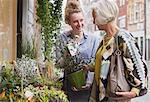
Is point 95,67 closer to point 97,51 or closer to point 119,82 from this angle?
point 97,51

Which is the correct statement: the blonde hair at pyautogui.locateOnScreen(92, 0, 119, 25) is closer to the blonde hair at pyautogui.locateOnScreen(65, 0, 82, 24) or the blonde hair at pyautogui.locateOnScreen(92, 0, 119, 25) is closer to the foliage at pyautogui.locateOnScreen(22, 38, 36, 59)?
the blonde hair at pyautogui.locateOnScreen(65, 0, 82, 24)

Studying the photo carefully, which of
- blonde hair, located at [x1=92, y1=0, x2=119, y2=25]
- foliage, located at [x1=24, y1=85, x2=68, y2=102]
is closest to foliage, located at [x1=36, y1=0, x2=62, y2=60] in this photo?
blonde hair, located at [x1=92, y1=0, x2=119, y2=25]

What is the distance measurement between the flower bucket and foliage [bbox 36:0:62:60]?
307mm

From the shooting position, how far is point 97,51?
353 cm

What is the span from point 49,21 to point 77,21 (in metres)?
0.29

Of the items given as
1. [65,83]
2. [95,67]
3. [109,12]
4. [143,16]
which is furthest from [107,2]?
[65,83]

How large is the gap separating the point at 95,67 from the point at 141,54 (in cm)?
51

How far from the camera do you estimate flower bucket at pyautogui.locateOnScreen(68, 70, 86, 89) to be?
3.67 meters

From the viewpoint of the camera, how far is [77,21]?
3.70 meters

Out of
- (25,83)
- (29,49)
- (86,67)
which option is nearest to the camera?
(25,83)

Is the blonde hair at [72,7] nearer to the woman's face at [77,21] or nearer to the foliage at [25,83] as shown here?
the woman's face at [77,21]

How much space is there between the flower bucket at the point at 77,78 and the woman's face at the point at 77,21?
1.43 ft

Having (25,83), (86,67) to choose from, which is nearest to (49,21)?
(86,67)

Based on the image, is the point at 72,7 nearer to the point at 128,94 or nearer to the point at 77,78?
the point at 77,78
